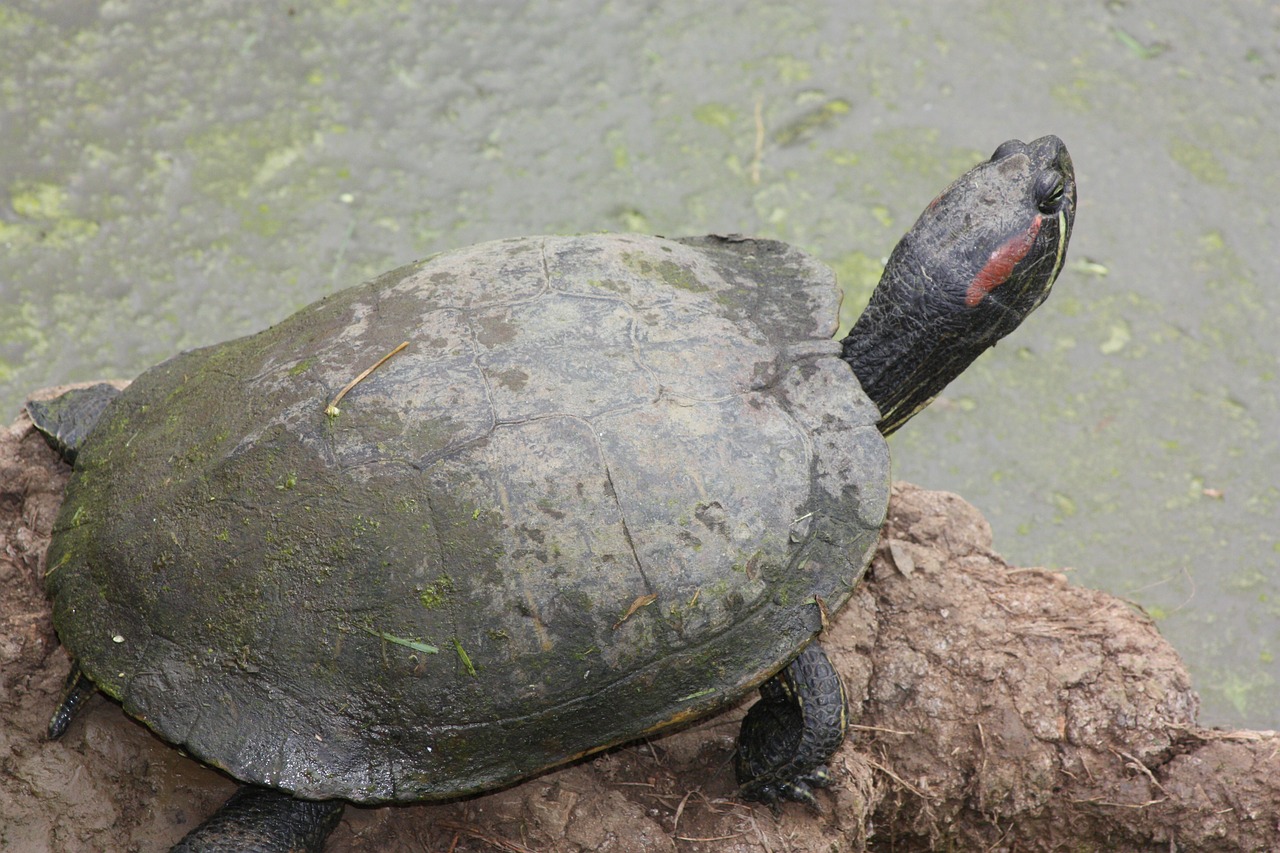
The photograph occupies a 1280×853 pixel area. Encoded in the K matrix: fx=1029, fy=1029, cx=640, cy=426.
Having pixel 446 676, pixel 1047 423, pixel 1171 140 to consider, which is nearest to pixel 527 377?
pixel 446 676

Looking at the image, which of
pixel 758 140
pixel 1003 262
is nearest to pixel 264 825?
pixel 1003 262

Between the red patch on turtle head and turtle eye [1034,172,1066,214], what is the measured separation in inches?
2.2

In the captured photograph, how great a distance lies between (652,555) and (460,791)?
1.00 m

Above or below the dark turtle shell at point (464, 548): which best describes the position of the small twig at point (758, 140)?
below

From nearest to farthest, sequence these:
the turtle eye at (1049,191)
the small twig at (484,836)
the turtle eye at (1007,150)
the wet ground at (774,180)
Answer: the small twig at (484,836) < the turtle eye at (1049,191) < the turtle eye at (1007,150) < the wet ground at (774,180)

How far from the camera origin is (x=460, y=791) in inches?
132

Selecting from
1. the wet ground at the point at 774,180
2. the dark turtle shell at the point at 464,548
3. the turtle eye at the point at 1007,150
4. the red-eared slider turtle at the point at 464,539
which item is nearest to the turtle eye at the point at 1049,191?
the turtle eye at the point at 1007,150

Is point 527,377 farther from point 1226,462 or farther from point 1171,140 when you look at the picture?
point 1171,140

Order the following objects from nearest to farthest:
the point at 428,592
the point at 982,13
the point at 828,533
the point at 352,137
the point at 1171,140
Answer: the point at 428,592, the point at 828,533, the point at 352,137, the point at 1171,140, the point at 982,13

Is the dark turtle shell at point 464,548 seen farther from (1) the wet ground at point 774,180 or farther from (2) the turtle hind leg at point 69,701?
(1) the wet ground at point 774,180

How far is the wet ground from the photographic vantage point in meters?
5.67

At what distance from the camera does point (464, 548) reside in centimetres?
319

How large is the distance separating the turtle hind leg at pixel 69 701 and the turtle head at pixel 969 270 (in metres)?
3.08

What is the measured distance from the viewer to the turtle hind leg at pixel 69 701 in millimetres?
3633
